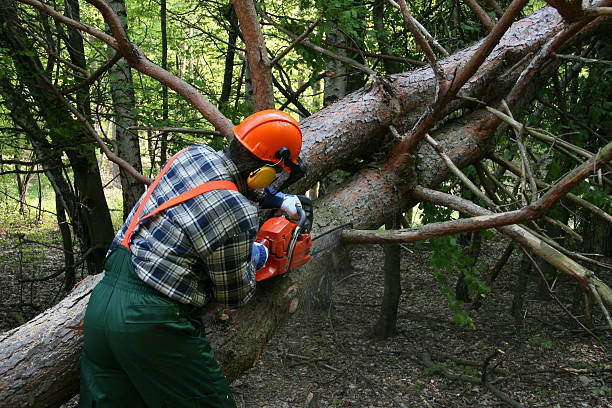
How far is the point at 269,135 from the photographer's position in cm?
217

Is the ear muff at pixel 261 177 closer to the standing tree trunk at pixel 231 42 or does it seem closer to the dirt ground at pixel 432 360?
the dirt ground at pixel 432 360

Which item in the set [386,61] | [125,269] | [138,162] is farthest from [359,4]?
[125,269]

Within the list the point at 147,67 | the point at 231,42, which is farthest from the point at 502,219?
the point at 231,42

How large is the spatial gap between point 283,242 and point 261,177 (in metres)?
0.42

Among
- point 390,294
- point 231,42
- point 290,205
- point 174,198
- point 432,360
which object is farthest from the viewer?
point 231,42

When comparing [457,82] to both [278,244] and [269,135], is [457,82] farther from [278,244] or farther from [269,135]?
[278,244]

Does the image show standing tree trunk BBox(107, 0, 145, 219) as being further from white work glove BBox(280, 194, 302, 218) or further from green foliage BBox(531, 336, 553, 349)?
green foliage BBox(531, 336, 553, 349)

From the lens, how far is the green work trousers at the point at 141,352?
1.93 metres

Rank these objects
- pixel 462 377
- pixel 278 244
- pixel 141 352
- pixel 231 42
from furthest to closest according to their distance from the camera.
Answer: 1. pixel 231 42
2. pixel 462 377
3. pixel 278 244
4. pixel 141 352

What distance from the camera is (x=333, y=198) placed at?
359 cm

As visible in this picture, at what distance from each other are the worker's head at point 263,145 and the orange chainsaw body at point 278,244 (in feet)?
0.97

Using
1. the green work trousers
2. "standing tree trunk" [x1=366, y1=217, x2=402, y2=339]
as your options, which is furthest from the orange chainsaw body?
"standing tree trunk" [x1=366, y1=217, x2=402, y2=339]

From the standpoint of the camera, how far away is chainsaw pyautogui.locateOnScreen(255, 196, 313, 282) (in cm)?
242

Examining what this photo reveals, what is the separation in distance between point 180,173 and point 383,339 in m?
5.48
